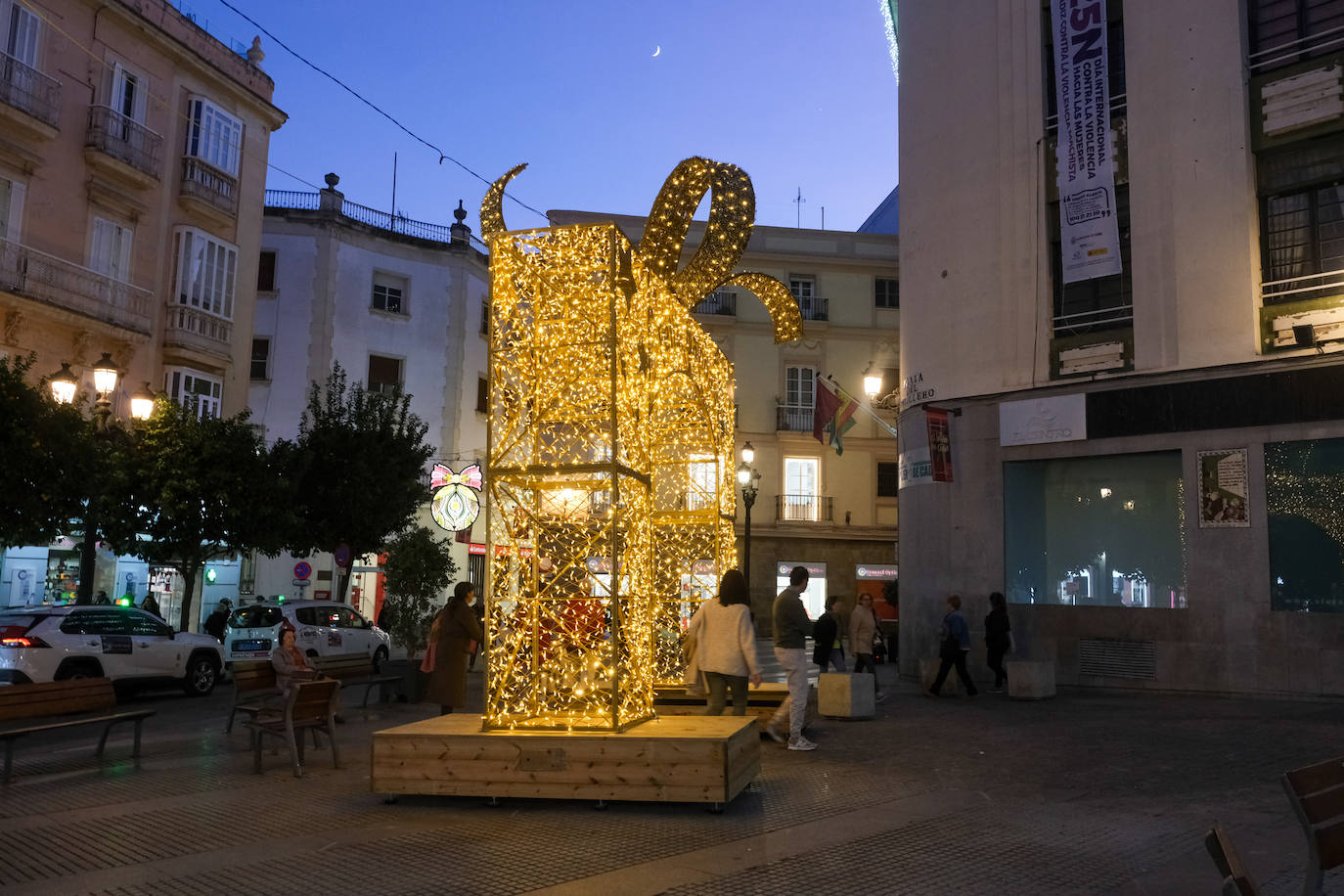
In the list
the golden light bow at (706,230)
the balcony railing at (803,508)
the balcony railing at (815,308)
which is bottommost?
the balcony railing at (803,508)

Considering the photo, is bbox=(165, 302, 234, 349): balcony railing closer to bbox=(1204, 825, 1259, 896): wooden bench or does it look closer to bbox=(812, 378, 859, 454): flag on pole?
bbox=(812, 378, 859, 454): flag on pole

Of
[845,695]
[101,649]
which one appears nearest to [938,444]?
[845,695]

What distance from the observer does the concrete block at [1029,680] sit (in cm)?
1652

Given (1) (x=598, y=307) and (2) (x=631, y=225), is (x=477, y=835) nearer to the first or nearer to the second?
(1) (x=598, y=307)

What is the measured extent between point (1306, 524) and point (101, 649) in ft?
57.0

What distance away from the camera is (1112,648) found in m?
17.5

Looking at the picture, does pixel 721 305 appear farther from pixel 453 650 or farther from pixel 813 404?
pixel 453 650

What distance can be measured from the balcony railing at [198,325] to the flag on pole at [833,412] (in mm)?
14195

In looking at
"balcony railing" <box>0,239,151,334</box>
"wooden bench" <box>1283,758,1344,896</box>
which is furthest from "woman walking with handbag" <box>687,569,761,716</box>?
"balcony railing" <box>0,239,151,334</box>

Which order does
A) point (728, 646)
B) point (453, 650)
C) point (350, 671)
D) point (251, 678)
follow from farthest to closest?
point (350, 671) → point (453, 650) → point (251, 678) → point (728, 646)

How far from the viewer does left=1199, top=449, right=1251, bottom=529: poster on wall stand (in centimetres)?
1634

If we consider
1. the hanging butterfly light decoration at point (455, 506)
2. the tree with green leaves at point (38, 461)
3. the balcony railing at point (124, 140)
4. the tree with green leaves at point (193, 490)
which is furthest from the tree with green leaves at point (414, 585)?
the balcony railing at point (124, 140)

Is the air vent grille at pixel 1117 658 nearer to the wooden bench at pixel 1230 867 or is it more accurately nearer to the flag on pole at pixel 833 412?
the flag on pole at pixel 833 412

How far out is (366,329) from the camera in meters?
35.0
